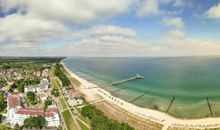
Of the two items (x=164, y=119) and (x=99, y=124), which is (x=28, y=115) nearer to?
(x=99, y=124)

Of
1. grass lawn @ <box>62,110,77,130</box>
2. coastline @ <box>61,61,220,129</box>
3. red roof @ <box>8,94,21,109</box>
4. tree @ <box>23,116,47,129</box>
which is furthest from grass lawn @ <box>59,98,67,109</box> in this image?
coastline @ <box>61,61,220,129</box>

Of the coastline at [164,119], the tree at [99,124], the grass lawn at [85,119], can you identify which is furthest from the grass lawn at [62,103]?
the tree at [99,124]

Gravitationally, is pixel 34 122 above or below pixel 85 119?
above

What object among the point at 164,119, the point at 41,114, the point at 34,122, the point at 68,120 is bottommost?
the point at 68,120

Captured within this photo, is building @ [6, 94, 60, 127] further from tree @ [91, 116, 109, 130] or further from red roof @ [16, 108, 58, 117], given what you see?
tree @ [91, 116, 109, 130]

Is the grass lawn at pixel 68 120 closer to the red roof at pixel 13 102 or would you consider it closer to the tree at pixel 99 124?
the tree at pixel 99 124

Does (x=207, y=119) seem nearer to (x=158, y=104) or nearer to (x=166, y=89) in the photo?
(x=158, y=104)

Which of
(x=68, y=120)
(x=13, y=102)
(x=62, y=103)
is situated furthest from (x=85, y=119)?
(x=13, y=102)

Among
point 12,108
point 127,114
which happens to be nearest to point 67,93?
point 12,108
